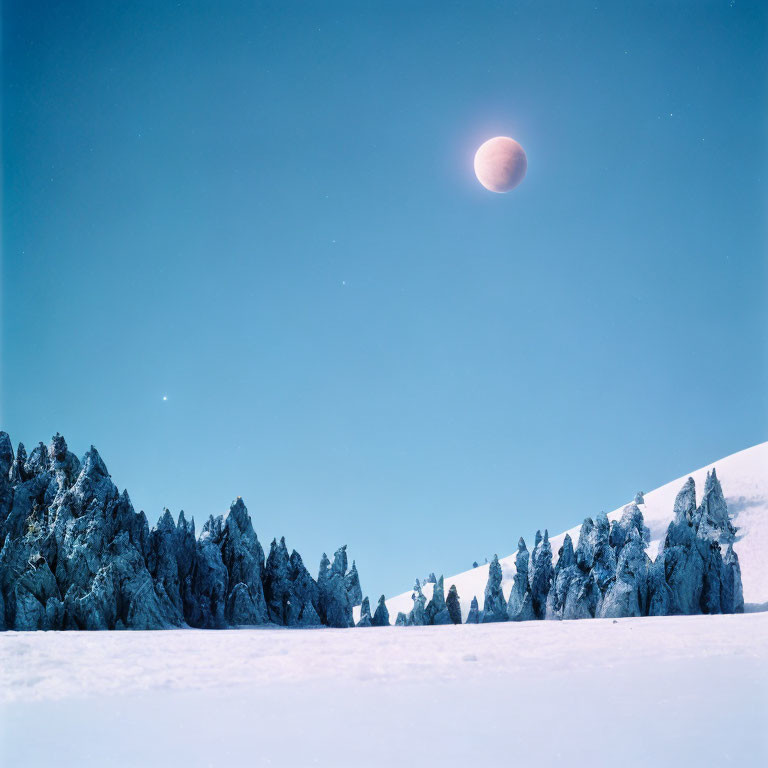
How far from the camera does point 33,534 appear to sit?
41219mm

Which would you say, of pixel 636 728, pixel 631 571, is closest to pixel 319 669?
pixel 636 728

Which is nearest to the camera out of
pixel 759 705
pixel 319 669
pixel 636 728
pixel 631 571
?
pixel 636 728

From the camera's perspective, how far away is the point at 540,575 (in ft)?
220

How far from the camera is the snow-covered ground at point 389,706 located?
7.20 metres

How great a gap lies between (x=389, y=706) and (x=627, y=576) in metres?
53.1

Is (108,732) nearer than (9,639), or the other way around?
(108,732)

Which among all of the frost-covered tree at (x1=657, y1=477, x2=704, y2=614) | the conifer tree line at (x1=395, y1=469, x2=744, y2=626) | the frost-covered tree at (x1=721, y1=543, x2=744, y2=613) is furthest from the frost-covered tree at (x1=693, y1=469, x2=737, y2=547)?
the frost-covered tree at (x1=657, y1=477, x2=704, y2=614)

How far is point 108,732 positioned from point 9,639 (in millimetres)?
10381

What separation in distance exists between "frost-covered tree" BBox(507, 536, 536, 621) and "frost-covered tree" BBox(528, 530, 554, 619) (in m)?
0.55

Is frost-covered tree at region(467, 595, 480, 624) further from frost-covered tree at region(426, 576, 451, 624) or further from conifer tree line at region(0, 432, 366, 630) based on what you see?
conifer tree line at region(0, 432, 366, 630)

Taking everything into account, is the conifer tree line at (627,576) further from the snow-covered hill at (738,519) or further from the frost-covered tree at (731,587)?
the snow-covered hill at (738,519)

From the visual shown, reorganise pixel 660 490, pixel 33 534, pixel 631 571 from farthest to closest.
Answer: pixel 660 490 < pixel 631 571 < pixel 33 534

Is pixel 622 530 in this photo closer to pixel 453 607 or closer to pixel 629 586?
pixel 629 586

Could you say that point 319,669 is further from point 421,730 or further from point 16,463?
point 16,463
